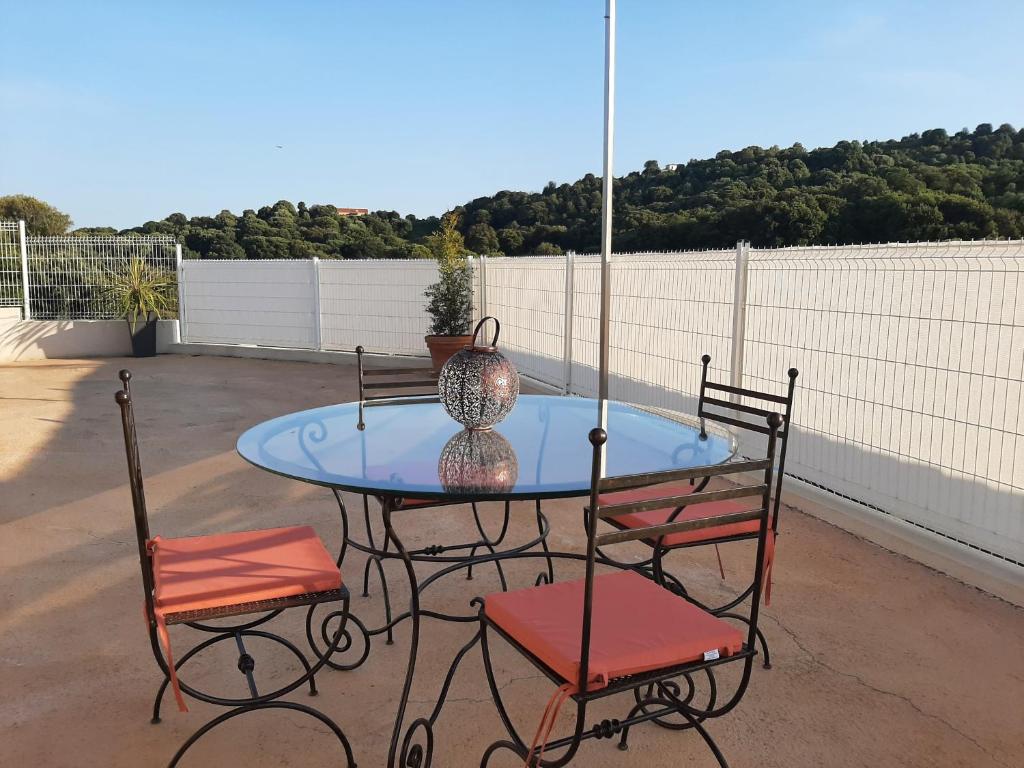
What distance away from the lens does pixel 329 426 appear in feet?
9.62

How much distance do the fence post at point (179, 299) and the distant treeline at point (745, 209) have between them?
524 centimetres

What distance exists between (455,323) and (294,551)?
7.65 m

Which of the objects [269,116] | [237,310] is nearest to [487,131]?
[269,116]

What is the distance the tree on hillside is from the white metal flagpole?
32.6 m

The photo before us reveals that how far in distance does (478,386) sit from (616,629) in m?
1.08

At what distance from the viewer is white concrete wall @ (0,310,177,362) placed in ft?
39.4

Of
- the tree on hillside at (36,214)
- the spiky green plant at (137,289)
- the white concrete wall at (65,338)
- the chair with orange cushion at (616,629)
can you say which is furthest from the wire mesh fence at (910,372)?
the tree on hillside at (36,214)

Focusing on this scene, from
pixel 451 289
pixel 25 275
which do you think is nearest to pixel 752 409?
pixel 451 289

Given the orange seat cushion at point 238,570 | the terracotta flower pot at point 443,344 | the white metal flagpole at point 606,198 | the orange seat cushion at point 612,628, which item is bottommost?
the terracotta flower pot at point 443,344

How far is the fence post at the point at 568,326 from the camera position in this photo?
289 inches

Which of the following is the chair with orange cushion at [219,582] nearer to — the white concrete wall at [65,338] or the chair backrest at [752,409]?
the chair backrest at [752,409]

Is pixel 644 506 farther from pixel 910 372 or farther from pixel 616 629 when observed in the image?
pixel 910 372

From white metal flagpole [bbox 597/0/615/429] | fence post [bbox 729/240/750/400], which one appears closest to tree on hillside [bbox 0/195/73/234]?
white metal flagpole [bbox 597/0/615/429]

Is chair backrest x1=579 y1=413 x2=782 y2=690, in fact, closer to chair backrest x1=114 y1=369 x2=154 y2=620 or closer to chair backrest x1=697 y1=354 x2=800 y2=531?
chair backrest x1=697 y1=354 x2=800 y2=531
